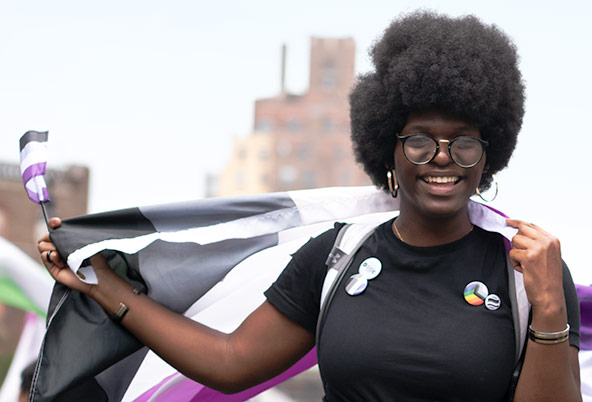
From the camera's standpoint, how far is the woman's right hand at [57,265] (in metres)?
2.75

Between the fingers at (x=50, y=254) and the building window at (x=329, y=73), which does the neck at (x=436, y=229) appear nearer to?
the fingers at (x=50, y=254)

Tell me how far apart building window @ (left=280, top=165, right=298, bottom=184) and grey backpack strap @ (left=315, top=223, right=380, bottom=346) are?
200 feet

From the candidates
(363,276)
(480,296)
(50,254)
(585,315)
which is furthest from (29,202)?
(480,296)

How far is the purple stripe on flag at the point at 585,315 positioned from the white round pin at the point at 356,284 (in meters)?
0.92

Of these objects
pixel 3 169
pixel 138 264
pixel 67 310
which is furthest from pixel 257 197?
pixel 3 169

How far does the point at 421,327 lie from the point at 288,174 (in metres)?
61.7

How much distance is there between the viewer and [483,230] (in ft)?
8.25

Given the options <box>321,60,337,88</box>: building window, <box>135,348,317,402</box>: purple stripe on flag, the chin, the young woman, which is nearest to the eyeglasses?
the young woman

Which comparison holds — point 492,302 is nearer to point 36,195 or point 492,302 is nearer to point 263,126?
point 36,195

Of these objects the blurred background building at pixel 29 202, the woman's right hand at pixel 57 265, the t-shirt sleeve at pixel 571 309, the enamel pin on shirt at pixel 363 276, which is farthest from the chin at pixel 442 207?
the blurred background building at pixel 29 202

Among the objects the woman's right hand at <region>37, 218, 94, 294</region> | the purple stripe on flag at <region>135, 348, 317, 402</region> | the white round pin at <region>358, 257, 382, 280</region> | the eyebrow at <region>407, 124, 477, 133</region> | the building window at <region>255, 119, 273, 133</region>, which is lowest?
the building window at <region>255, 119, 273, 133</region>

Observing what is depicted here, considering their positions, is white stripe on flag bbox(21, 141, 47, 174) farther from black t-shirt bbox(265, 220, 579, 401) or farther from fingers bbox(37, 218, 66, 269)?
black t-shirt bbox(265, 220, 579, 401)

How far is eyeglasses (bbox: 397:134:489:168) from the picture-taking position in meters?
2.38

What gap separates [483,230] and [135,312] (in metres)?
1.13
